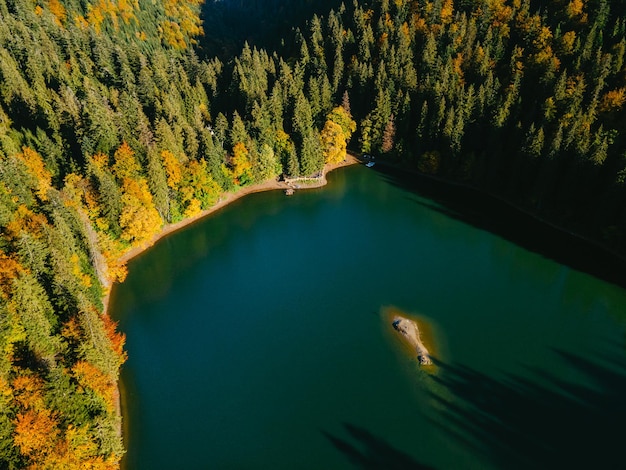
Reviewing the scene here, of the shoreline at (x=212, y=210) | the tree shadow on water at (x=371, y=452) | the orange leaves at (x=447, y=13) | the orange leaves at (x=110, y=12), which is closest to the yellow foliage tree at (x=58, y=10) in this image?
the orange leaves at (x=110, y=12)

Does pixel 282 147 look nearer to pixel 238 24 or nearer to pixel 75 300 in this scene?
pixel 75 300

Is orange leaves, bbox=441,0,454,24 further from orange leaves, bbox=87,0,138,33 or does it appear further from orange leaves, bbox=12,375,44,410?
orange leaves, bbox=12,375,44,410

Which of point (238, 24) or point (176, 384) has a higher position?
point (238, 24)

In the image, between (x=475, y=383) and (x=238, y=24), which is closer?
(x=475, y=383)

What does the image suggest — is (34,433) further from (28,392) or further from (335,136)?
(335,136)

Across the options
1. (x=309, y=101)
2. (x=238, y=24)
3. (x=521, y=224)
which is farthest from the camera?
(x=238, y=24)

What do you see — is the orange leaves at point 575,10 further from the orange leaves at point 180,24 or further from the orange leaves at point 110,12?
the orange leaves at point 110,12

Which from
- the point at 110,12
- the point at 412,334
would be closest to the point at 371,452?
the point at 412,334

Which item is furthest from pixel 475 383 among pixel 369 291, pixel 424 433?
pixel 369 291
